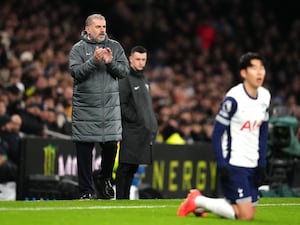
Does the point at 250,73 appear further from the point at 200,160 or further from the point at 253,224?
the point at 200,160

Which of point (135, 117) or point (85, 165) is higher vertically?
point (135, 117)

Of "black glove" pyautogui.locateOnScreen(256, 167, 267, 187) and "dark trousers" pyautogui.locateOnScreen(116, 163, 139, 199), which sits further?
"dark trousers" pyautogui.locateOnScreen(116, 163, 139, 199)

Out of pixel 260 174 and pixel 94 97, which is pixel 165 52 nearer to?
pixel 94 97

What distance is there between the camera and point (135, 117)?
14.0 metres

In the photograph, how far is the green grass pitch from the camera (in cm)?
1045

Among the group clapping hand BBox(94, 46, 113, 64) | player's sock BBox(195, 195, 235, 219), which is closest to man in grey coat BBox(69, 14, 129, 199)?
clapping hand BBox(94, 46, 113, 64)

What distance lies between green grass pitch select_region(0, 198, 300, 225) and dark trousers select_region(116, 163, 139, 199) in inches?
37.7

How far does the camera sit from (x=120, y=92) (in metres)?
14.0

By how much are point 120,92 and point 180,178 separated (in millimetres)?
5513

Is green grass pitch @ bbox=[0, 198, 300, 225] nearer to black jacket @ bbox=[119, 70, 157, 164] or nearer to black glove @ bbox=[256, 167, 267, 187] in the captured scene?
black glove @ bbox=[256, 167, 267, 187]

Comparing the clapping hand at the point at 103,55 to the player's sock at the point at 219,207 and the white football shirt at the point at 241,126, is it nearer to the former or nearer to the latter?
the white football shirt at the point at 241,126

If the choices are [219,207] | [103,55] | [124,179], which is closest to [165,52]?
[124,179]

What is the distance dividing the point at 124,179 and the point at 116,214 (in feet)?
8.94

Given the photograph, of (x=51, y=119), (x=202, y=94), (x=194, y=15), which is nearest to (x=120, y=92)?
(x=51, y=119)
